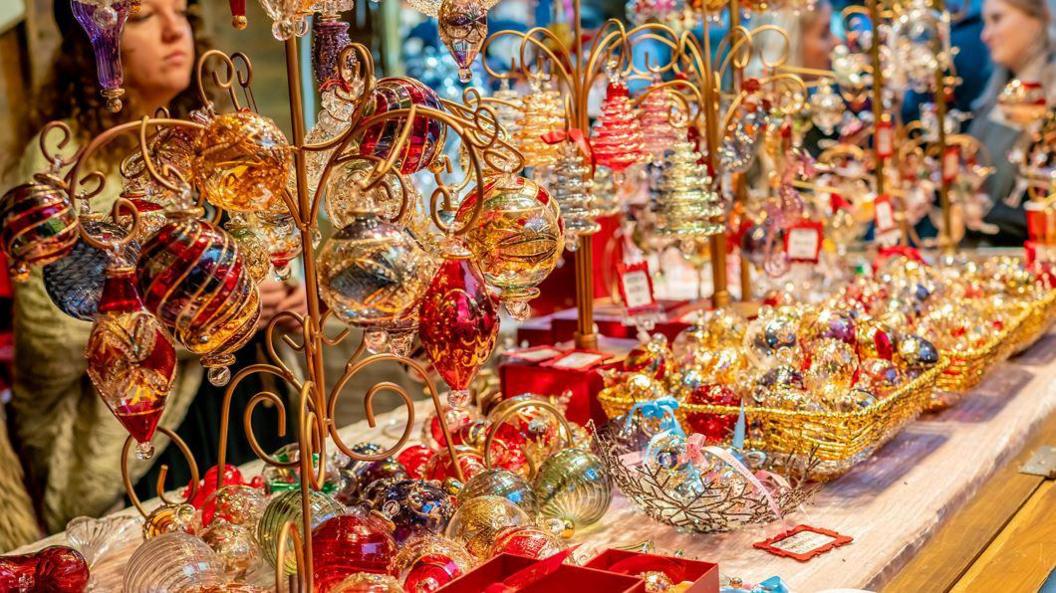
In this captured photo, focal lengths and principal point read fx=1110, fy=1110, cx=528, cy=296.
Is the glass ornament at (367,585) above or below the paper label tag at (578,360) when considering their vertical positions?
below

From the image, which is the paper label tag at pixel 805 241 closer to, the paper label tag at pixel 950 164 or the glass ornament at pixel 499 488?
the paper label tag at pixel 950 164

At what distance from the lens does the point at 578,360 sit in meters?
2.22

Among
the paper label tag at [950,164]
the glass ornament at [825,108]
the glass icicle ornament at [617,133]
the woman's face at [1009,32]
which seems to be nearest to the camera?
the glass icicle ornament at [617,133]

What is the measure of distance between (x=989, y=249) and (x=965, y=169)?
74cm

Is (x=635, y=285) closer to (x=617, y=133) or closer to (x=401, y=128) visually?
(x=617, y=133)

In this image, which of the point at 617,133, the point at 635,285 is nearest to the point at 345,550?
the point at 617,133

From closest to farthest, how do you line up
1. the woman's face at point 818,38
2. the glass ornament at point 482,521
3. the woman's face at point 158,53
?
the glass ornament at point 482,521
the woman's face at point 158,53
the woman's face at point 818,38

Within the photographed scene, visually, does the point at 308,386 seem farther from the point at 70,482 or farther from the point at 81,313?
the point at 70,482

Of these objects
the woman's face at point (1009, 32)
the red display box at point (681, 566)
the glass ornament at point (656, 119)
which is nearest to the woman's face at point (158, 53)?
the glass ornament at point (656, 119)

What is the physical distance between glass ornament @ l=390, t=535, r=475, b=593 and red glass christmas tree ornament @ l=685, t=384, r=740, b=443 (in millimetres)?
637

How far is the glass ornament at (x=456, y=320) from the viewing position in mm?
1299

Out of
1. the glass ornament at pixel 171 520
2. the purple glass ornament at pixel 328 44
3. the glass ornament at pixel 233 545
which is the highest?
the purple glass ornament at pixel 328 44

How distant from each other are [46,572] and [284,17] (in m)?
0.76

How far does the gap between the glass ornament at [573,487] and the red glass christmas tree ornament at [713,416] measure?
0.30m
